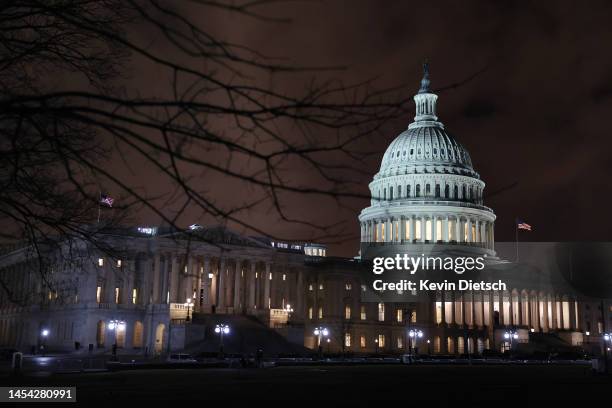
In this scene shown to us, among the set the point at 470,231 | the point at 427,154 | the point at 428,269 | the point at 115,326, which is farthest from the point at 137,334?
the point at 427,154

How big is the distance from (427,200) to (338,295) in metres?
34.7

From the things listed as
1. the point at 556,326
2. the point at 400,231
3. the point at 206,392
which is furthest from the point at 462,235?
the point at 206,392

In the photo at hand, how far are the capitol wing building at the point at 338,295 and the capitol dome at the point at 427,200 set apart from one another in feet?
0.97

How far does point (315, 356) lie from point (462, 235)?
72.9 m

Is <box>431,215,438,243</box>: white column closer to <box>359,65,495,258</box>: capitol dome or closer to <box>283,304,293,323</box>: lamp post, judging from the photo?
<box>359,65,495,258</box>: capitol dome

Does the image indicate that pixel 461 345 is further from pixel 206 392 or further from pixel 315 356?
pixel 206 392

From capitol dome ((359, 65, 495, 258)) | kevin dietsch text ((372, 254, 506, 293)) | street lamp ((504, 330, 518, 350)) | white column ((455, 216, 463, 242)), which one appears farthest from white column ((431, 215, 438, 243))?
street lamp ((504, 330, 518, 350))

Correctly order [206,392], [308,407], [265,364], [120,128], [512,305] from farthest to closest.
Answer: [512,305] < [265,364] < [206,392] < [308,407] < [120,128]

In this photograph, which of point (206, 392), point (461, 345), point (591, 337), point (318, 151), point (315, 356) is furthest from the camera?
point (591, 337)

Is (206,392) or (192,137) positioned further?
(206,392)

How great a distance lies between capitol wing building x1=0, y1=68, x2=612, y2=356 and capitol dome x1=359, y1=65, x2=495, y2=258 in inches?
11.7

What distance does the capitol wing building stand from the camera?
10588 cm

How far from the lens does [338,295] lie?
136125 mm

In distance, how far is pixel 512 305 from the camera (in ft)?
495
